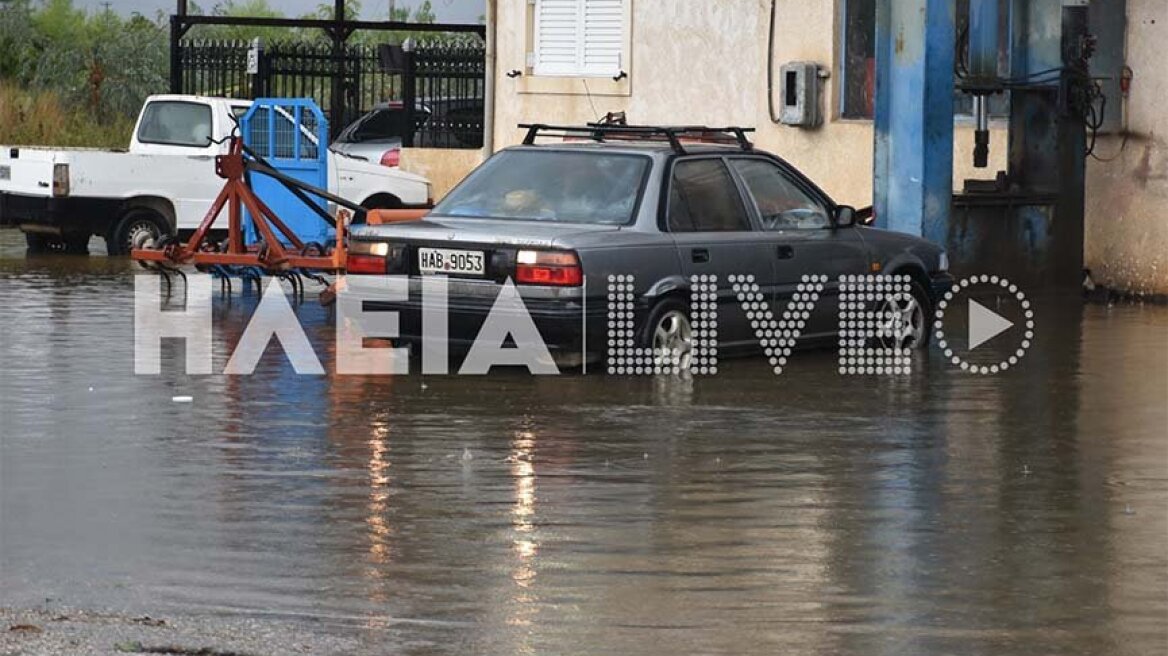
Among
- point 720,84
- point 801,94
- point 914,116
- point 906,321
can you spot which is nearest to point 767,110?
point 720,84

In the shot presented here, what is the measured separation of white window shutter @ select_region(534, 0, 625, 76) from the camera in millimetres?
26250

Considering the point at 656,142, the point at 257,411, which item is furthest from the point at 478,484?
the point at 656,142

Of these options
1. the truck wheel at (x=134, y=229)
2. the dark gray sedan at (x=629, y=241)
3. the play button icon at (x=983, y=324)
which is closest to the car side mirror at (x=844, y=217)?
the dark gray sedan at (x=629, y=241)

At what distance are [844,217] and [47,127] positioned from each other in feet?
73.7

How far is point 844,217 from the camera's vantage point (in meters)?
15.0

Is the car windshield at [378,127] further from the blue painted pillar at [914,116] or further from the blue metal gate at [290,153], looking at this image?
the blue painted pillar at [914,116]

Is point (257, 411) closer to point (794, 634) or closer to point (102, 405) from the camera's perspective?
point (102, 405)

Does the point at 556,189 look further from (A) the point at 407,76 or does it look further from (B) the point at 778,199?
(A) the point at 407,76

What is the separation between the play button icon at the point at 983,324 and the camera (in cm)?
1658

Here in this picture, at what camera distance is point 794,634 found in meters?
7.16

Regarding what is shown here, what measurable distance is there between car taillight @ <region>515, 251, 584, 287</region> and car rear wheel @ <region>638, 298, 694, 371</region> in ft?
2.16

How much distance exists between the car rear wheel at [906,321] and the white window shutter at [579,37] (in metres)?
10.8

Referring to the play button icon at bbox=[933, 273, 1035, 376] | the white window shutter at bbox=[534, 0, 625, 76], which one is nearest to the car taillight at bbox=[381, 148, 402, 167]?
the white window shutter at bbox=[534, 0, 625, 76]

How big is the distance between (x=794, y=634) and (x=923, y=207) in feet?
39.7
